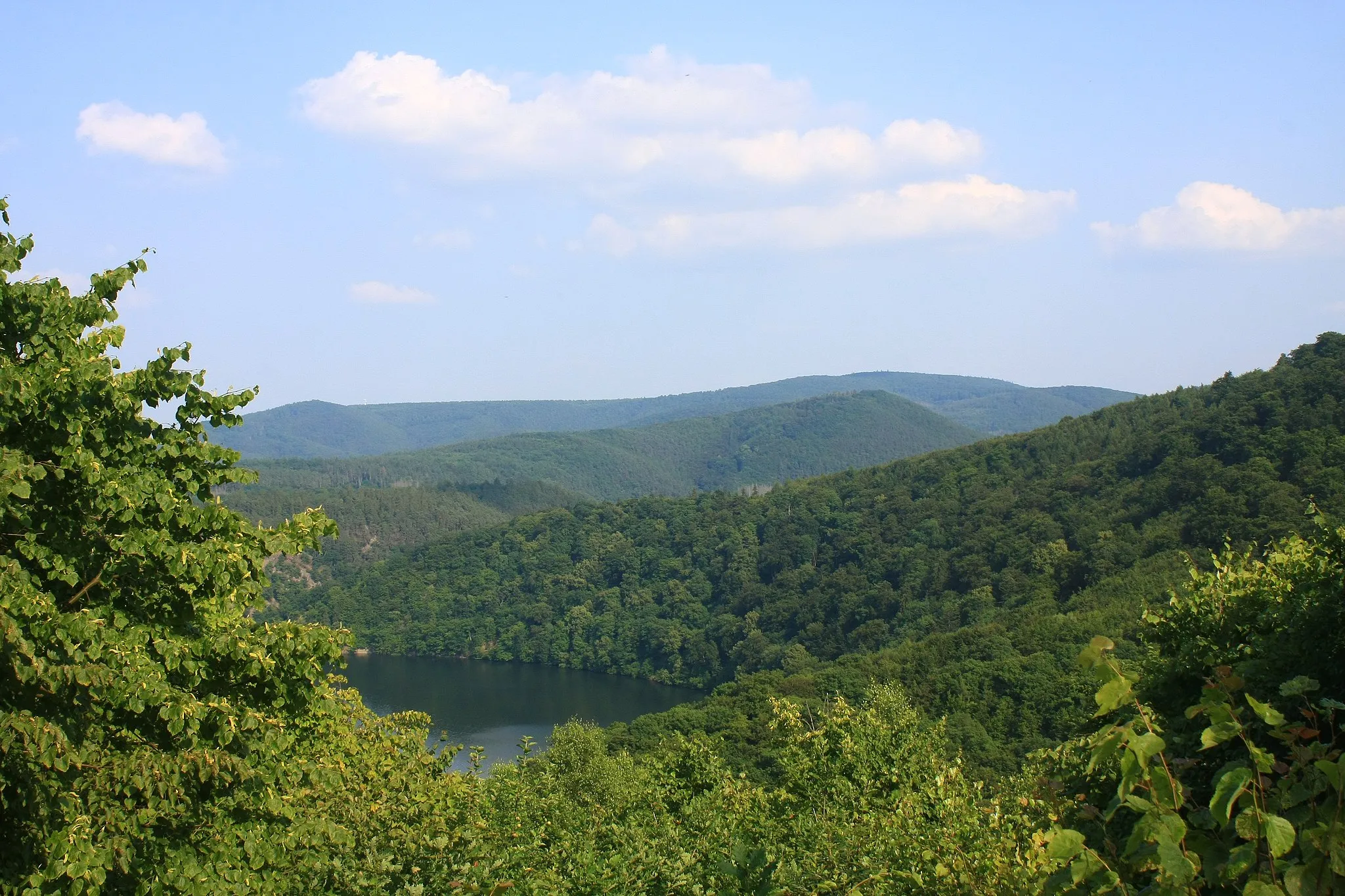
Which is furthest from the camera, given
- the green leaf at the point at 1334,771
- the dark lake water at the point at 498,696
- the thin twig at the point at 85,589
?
the dark lake water at the point at 498,696

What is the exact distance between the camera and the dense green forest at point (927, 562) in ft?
202

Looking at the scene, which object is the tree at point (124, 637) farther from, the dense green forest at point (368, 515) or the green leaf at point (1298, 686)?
the dense green forest at point (368, 515)

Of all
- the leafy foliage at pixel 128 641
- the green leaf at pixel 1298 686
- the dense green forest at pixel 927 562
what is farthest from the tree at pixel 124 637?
the dense green forest at pixel 927 562

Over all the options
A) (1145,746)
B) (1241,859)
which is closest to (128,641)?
(1145,746)

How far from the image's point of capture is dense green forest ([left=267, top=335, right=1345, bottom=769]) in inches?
2426

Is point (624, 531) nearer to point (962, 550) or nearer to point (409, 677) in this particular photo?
point (409, 677)

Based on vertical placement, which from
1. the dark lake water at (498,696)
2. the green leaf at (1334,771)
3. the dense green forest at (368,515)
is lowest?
the dark lake water at (498,696)

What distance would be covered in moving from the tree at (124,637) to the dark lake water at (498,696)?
63145mm

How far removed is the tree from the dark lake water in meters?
63.1

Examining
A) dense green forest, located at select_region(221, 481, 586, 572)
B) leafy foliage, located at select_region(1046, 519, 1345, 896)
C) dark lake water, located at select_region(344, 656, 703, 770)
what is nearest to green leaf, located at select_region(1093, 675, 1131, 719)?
leafy foliage, located at select_region(1046, 519, 1345, 896)

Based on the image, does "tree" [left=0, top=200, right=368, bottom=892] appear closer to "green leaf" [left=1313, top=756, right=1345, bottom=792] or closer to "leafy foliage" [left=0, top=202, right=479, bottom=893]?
"leafy foliage" [left=0, top=202, right=479, bottom=893]

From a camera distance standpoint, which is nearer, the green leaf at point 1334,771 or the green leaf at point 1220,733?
the green leaf at point 1334,771

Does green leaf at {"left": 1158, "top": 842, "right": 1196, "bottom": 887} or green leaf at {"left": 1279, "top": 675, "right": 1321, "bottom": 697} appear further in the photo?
green leaf at {"left": 1279, "top": 675, "right": 1321, "bottom": 697}

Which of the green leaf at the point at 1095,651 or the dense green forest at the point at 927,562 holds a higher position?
the green leaf at the point at 1095,651
